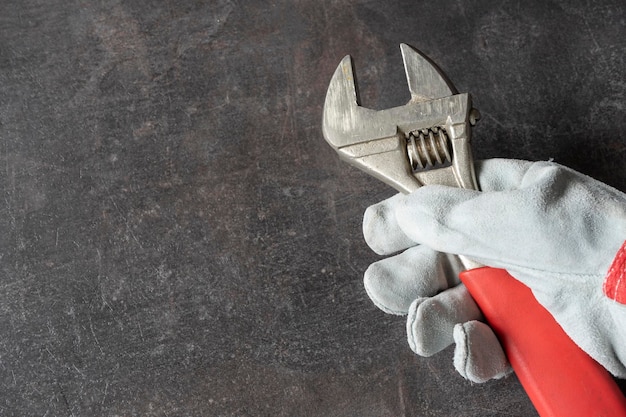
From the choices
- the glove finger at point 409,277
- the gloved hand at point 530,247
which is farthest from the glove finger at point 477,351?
the glove finger at point 409,277

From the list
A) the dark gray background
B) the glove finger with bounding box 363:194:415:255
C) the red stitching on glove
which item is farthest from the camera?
the dark gray background

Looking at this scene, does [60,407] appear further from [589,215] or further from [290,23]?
[589,215]

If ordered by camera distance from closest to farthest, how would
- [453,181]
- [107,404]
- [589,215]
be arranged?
[589,215] → [453,181] → [107,404]

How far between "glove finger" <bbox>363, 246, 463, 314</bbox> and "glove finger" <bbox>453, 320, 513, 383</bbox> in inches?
4.6

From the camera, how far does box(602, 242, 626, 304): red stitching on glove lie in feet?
2.85

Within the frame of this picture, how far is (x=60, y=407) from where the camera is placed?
1.27 meters

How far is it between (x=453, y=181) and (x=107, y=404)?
2.76 feet

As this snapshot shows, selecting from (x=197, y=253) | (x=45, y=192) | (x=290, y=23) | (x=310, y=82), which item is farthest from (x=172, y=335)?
(x=290, y=23)

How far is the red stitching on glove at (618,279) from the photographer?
87 centimetres

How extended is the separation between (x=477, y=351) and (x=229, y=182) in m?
0.64

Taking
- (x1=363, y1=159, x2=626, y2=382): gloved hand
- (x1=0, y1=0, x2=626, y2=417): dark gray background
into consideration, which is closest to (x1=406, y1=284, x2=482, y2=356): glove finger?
(x1=363, y1=159, x2=626, y2=382): gloved hand

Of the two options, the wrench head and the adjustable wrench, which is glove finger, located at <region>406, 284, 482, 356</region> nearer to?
the adjustable wrench

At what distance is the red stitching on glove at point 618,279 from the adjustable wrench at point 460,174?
0.12 meters

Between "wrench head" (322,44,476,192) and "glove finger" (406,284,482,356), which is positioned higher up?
"wrench head" (322,44,476,192)
